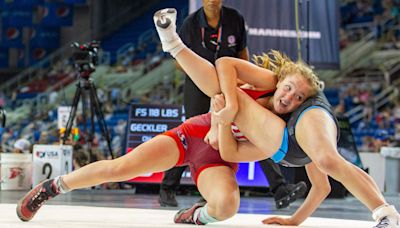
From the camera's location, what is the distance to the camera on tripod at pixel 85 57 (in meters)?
6.95

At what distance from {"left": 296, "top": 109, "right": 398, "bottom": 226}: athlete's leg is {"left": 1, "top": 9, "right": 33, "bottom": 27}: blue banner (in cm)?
1444

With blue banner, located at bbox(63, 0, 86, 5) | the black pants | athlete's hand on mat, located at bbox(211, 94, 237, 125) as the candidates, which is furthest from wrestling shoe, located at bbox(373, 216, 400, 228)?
blue banner, located at bbox(63, 0, 86, 5)

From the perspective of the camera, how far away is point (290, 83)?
3.03 m

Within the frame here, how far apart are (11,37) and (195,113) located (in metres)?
13.2

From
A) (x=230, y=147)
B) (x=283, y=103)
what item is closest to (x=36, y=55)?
(x=230, y=147)

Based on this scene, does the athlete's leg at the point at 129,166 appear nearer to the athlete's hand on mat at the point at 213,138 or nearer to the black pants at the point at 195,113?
the athlete's hand on mat at the point at 213,138

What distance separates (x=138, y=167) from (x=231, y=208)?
412 millimetres

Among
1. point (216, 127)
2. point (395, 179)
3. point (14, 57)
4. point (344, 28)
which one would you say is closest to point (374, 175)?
point (395, 179)

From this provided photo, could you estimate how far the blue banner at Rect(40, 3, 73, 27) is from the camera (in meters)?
16.7

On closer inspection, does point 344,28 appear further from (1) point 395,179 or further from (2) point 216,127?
(2) point 216,127

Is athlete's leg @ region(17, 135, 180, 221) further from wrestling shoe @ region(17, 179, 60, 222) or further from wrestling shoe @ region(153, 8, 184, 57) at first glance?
wrestling shoe @ region(153, 8, 184, 57)

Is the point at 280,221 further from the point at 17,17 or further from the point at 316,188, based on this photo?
the point at 17,17

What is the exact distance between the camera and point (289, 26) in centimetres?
721

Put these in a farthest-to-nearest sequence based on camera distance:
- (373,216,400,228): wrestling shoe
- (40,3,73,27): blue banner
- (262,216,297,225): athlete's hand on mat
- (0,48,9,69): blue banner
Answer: (0,48,9,69): blue banner, (40,3,73,27): blue banner, (262,216,297,225): athlete's hand on mat, (373,216,400,228): wrestling shoe
